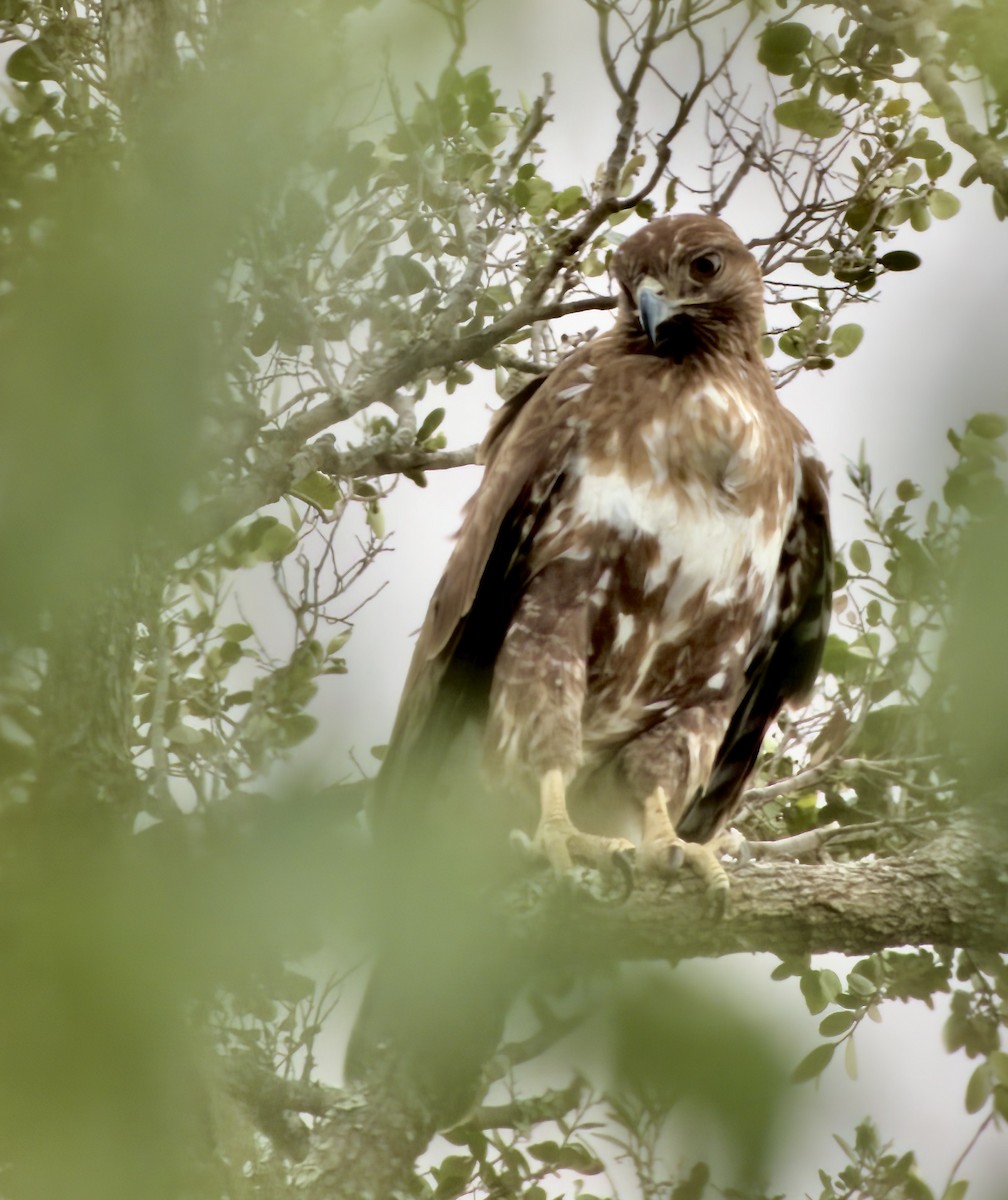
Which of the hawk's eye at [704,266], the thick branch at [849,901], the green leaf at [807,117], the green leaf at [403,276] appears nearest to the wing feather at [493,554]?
the hawk's eye at [704,266]

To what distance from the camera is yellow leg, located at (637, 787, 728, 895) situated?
2.95 m

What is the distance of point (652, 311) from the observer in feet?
11.8

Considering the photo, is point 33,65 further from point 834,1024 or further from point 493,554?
point 493,554

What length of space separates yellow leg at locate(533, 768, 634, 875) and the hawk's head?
1238 mm

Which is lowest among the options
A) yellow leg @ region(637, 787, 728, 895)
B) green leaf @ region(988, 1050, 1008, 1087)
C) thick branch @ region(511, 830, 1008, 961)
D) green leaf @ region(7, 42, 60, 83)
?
green leaf @ region(988, 1050, 1008, 1087)

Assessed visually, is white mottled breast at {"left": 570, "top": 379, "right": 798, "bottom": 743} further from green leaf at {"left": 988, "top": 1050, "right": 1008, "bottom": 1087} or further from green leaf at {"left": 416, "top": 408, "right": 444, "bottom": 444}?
green leaf at {"left": 988, "top": 1050, "right": 1008, "bottom": 1087}

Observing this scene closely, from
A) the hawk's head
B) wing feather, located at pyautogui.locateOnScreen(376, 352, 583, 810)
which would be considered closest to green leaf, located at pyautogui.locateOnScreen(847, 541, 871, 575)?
wing feather, located at pyautogui.locateOnScreen(376, 352, 583, 810)

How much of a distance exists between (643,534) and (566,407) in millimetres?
394

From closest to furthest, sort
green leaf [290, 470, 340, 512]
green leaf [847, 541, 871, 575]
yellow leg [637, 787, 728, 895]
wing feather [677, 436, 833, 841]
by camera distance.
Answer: green leaf [847, 541, 871, 575]
green leaf [290, 470, 340, 512]
yellow leg [637, 787, 728, 895]
wing feather [677, 436, 833, 841]

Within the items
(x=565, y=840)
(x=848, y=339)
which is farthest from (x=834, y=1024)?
(x=565, y=840)

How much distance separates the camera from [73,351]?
1.55ft

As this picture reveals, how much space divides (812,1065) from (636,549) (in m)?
3.05

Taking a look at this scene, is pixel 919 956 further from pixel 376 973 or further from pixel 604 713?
pixel 376 973

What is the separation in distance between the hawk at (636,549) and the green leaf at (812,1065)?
2752 millimetres
